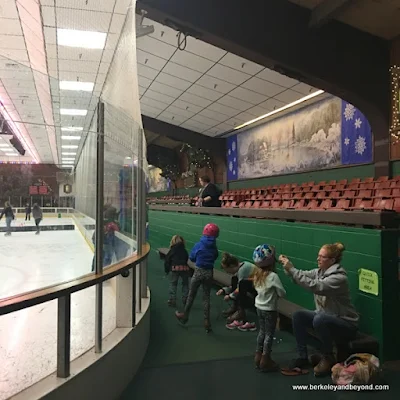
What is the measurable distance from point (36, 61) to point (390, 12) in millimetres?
7998

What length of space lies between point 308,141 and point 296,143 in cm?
65

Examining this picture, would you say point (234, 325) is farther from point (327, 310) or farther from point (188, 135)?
point (188, 135)

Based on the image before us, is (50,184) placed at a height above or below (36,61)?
below

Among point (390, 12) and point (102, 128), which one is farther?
point (390, 12)

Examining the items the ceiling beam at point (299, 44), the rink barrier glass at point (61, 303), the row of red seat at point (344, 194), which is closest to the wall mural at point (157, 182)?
the row of red seat at point (344, 194)

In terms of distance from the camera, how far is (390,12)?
24.4ft

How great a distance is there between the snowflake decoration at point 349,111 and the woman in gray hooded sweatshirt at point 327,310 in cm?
723

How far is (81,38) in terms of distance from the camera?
8703 mm

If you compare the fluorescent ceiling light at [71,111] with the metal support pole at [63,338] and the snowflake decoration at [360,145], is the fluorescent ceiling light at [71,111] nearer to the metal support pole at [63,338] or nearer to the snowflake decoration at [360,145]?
the metal support pole at [63,338]

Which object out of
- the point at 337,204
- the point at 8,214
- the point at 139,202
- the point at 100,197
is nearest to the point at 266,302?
the point at 100,197

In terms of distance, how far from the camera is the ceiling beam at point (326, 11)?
22.8 feet

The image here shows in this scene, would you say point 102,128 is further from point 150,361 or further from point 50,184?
point 150,361

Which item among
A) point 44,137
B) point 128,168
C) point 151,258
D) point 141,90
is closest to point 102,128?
point 44,137

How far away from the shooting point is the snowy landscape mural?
1039 cm
